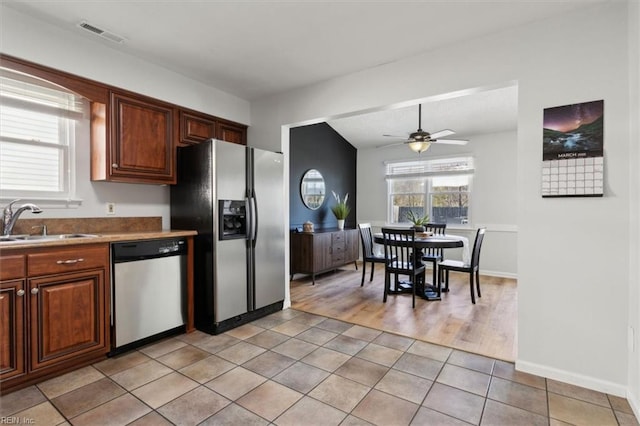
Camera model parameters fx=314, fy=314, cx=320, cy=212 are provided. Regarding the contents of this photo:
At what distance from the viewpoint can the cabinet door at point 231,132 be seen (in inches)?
145

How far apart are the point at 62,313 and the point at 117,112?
1681 mm

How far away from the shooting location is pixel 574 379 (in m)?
2.10

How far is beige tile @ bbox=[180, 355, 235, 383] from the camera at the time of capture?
2.19 metres

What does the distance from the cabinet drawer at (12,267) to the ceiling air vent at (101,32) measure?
1708 mm

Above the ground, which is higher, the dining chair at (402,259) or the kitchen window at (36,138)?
the kitchen window at (36,138)

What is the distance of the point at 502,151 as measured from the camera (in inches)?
211

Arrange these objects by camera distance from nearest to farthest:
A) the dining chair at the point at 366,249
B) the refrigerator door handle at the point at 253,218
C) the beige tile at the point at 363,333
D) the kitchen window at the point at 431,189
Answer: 1. the beige tile at the point at 363,333
2. the refrigerator door handle at the point at 253,218
3. the dining chair at the point at 366,249
4. the kitchen window at the point at 431,189

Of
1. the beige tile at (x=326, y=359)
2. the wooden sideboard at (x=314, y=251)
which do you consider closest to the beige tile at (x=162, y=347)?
the beige tile at (x=326, y=359)

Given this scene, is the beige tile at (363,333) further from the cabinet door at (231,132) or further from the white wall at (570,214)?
the cabinet door at (231,132)

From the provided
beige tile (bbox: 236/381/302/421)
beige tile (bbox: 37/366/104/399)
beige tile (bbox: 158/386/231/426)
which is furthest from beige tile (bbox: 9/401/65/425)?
beige tile (bbox: 236/381/302/421)

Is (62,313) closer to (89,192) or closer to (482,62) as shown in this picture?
(89,192)

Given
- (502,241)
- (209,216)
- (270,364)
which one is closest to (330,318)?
(270,364)

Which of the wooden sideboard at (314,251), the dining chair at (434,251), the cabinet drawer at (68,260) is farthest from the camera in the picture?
the wooden sideboard at (314,251)

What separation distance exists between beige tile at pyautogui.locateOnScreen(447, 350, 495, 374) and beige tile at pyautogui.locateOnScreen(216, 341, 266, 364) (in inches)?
60.2
